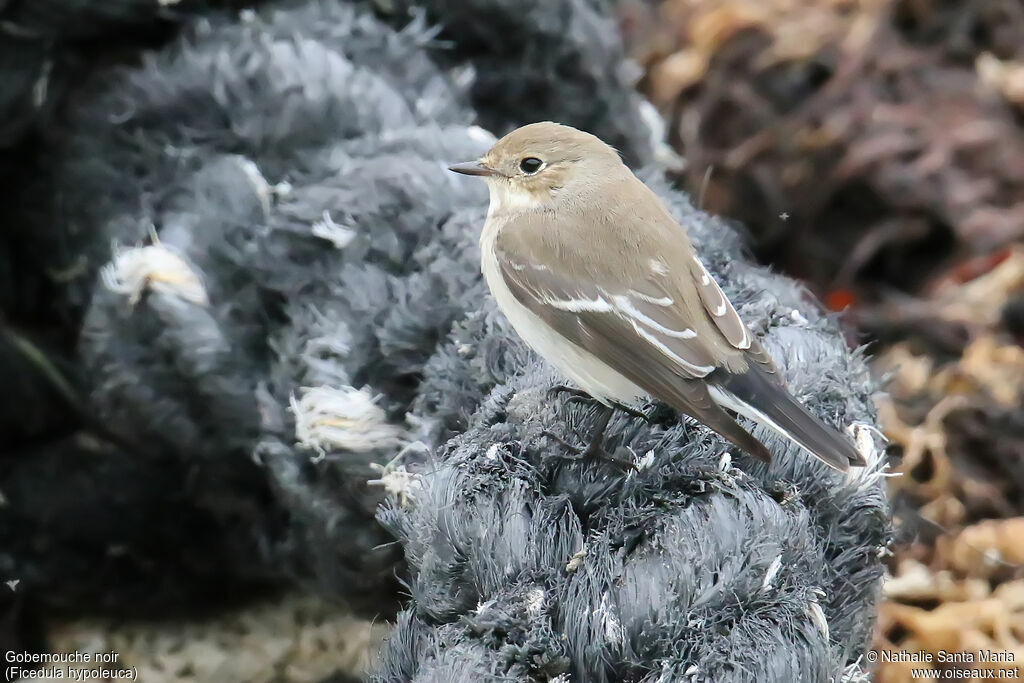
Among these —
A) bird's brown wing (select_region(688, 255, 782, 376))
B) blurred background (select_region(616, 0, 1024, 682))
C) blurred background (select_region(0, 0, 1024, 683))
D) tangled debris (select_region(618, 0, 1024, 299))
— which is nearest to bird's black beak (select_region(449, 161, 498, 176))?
bird's brown wing (select_region(688, 255, 782, 376))

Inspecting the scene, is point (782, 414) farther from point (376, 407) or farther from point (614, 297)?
point (376, 407)

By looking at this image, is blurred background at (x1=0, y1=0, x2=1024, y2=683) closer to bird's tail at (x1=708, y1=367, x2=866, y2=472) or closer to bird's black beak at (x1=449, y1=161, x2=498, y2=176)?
bird's tail at (x1=708, y1=367, x2=866, y2=472)

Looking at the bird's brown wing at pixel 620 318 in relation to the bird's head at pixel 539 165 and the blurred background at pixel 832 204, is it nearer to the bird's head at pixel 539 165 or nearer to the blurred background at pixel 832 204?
the bird's head at pixel 539 165

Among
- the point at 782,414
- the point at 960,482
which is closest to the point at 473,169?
the point at 782,414

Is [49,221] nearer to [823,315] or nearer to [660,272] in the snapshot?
[660,272]

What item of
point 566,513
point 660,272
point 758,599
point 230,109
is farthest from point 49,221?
point 758,599

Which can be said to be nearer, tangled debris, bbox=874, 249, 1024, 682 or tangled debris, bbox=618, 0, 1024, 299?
tangled debris, bbox=874, 249, 1024, 682

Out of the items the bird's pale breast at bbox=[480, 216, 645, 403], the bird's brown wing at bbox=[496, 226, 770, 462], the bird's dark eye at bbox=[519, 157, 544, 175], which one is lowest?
the bird's pale breast at bbox=[480, 216, 645, 403]

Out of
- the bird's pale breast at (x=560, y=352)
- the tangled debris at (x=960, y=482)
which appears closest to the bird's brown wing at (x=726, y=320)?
the bird's pale breast at (x=560, y=352)
